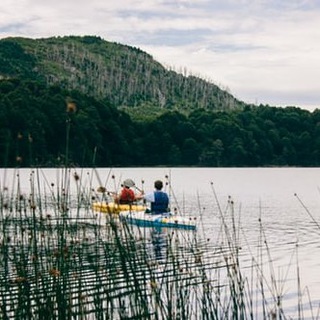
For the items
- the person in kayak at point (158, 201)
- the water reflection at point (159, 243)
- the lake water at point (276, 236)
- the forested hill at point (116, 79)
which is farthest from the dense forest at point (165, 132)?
the forested hill at point (116, 79)

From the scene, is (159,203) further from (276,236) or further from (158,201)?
(276,236)

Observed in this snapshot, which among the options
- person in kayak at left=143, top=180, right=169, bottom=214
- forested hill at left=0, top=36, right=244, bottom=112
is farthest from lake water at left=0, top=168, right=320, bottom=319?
forested hill at left=0, top=36, right=244, bottom=112

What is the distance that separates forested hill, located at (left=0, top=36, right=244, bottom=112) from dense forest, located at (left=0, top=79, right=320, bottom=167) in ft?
179

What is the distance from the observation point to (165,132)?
333 ft

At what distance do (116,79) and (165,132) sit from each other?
87323 millimetres

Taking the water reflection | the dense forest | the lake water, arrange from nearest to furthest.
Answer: the lake water, the water reflection, the dense forest

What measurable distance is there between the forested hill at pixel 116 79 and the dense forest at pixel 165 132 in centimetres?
5444

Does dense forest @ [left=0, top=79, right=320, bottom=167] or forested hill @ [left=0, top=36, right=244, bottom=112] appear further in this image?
forested hill @ [left=0, top=36, right=244, bottom=112]

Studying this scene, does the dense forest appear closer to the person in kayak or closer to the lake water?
the lake water

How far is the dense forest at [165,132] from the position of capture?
74000 millimetres

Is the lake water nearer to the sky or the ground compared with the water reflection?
nearer to the ground

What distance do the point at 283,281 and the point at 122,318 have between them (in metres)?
9.64

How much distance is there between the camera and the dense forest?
2913 inches

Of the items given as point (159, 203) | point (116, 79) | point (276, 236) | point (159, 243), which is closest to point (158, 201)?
point (159, 203)
